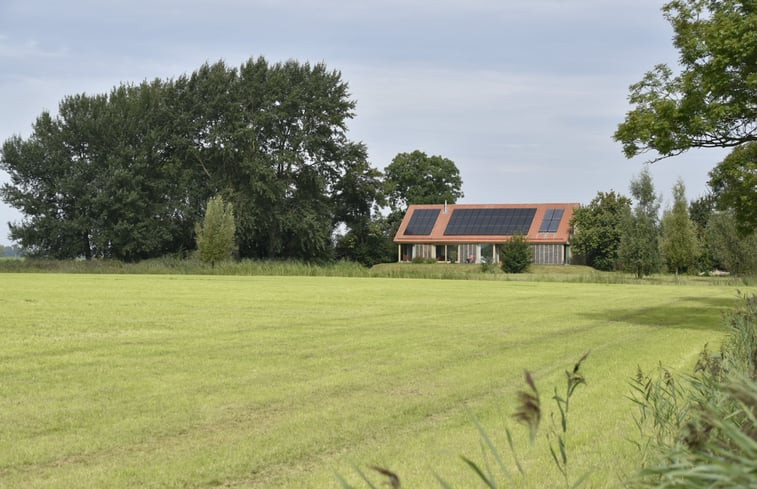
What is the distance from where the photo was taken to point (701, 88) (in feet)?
56.8

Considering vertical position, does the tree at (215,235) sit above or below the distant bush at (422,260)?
above

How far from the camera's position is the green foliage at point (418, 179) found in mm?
81562

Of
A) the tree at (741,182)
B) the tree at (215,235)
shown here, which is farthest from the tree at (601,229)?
the tree at (741,182)

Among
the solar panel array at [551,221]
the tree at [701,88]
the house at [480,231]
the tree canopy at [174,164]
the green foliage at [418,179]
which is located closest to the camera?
the tree at [701,88]

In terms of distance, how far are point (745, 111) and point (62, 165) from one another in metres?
50.0

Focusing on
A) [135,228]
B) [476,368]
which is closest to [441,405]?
[476,368]

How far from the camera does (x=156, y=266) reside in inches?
1989

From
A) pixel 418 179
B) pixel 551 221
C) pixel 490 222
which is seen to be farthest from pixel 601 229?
pixel 418 179

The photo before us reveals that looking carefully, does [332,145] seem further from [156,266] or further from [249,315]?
[249,315]

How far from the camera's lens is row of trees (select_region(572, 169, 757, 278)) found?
5141 centimetres

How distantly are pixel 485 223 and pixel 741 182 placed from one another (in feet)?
165

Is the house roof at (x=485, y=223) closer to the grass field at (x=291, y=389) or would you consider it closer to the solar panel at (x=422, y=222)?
the solar panel at (x=422, y=222)

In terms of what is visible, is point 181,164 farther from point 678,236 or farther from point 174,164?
point 678,236

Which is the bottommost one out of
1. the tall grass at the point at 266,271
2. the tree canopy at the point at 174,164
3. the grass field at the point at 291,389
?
the grass field at the point at 291,389
